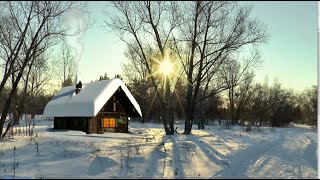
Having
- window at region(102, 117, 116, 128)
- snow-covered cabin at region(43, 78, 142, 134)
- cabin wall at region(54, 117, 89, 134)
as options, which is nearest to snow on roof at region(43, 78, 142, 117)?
snow-covered cabin at region(43, 78, 142, 134)

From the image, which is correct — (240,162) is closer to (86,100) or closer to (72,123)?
(86,100)

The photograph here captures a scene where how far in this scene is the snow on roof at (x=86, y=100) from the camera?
87.1ft

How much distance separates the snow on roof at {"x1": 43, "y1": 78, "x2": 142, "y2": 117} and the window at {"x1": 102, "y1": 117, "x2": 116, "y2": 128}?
81.5 inches

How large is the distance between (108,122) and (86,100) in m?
2.84

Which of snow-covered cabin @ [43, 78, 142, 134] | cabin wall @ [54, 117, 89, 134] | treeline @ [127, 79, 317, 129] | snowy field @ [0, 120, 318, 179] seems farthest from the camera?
treeline @ [127, 79, 317, 129]

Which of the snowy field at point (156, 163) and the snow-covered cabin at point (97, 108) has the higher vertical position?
the snow-covered cabin at point (97, 108)

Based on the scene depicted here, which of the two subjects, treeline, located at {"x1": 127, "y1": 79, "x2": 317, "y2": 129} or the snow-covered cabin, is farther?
treeline, located at {"x1": 127, "y1": 79, "x2": 317, "y2": 129}

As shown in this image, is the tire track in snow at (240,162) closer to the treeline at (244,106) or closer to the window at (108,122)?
the window at (108,122)

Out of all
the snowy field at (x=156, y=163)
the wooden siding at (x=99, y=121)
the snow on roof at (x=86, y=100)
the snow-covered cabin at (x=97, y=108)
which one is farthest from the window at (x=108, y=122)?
the snowy field at (x=156, y=163)

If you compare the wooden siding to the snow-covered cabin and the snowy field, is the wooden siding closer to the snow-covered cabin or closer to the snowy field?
the snow-covered cabin

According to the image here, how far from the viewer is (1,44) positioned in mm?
19141

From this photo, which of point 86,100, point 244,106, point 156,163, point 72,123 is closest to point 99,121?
point 86,100

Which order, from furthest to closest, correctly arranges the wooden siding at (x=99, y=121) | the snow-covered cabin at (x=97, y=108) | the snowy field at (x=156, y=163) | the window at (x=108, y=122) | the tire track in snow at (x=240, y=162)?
the window at (x=108, y=122)
the wooden siding at (x=99, y=121)
the snow-covered cabin at (x=97, y=108)
the snowy field at (x=156, y=163)
the tire track in snow at (x=240, y=162)

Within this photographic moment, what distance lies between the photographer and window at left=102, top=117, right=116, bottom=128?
1137 inches
